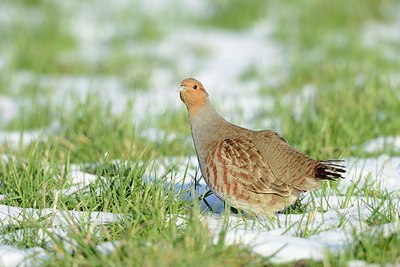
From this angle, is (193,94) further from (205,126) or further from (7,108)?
(7,108)

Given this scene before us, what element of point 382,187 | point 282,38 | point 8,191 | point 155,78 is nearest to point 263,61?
point 282,38

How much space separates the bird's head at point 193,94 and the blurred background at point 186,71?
33 cm

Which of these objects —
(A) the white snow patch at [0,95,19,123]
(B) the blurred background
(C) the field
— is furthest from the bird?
(A) the white snow patch at [0,95,19,123]

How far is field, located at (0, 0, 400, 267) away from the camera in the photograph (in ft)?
9.50

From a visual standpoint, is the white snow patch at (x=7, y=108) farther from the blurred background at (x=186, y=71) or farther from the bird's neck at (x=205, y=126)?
the bird's neck at (x=205, y=126)

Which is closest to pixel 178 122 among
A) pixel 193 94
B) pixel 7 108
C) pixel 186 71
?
pixel 193 94

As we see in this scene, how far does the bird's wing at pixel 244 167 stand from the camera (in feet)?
11.9

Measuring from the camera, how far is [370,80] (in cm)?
600

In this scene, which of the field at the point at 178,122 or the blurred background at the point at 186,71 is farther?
the blurred background at the point at 186,71

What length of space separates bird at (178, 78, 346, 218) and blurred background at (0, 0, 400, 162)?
459 millimetres

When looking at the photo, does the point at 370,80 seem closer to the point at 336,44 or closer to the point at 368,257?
the point at 336,44

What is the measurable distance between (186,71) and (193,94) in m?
4.21

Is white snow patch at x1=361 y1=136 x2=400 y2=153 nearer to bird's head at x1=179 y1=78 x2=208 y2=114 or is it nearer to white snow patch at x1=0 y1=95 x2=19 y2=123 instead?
bird's head at x1=179 y1=78 x2=208 y2=114

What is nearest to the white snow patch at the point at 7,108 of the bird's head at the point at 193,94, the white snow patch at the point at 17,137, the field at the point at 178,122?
the field at the point at 178,122
